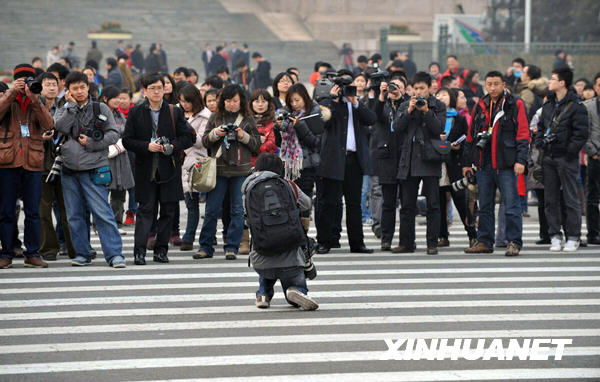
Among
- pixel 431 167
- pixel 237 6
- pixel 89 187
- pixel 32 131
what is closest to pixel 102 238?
pixel 89 187

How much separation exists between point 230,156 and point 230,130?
1.32ft

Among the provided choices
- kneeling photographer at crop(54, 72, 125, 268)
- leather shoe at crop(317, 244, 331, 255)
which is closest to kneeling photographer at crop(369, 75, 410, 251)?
leather shoe at crop(317, 244, 331, 255)

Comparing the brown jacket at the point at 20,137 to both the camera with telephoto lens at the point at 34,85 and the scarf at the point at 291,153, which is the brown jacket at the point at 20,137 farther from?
the scarf at the point at 291,153

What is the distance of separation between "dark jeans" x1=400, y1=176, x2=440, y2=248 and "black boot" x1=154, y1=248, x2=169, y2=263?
114 inches

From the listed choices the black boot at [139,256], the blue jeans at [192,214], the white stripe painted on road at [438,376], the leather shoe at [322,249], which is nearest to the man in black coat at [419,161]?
the leather shoe at [322,249]

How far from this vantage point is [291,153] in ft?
38.5

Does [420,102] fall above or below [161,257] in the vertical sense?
above

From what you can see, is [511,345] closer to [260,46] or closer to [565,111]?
[565,111]

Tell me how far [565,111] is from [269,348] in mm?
6272

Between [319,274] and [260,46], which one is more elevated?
[260,46]

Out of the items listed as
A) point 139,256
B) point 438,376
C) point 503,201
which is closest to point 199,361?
point 438,376

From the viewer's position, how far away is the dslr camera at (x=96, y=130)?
36.7 ft

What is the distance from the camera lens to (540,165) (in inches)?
510

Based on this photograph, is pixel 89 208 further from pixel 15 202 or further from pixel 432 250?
pixel 432 250
